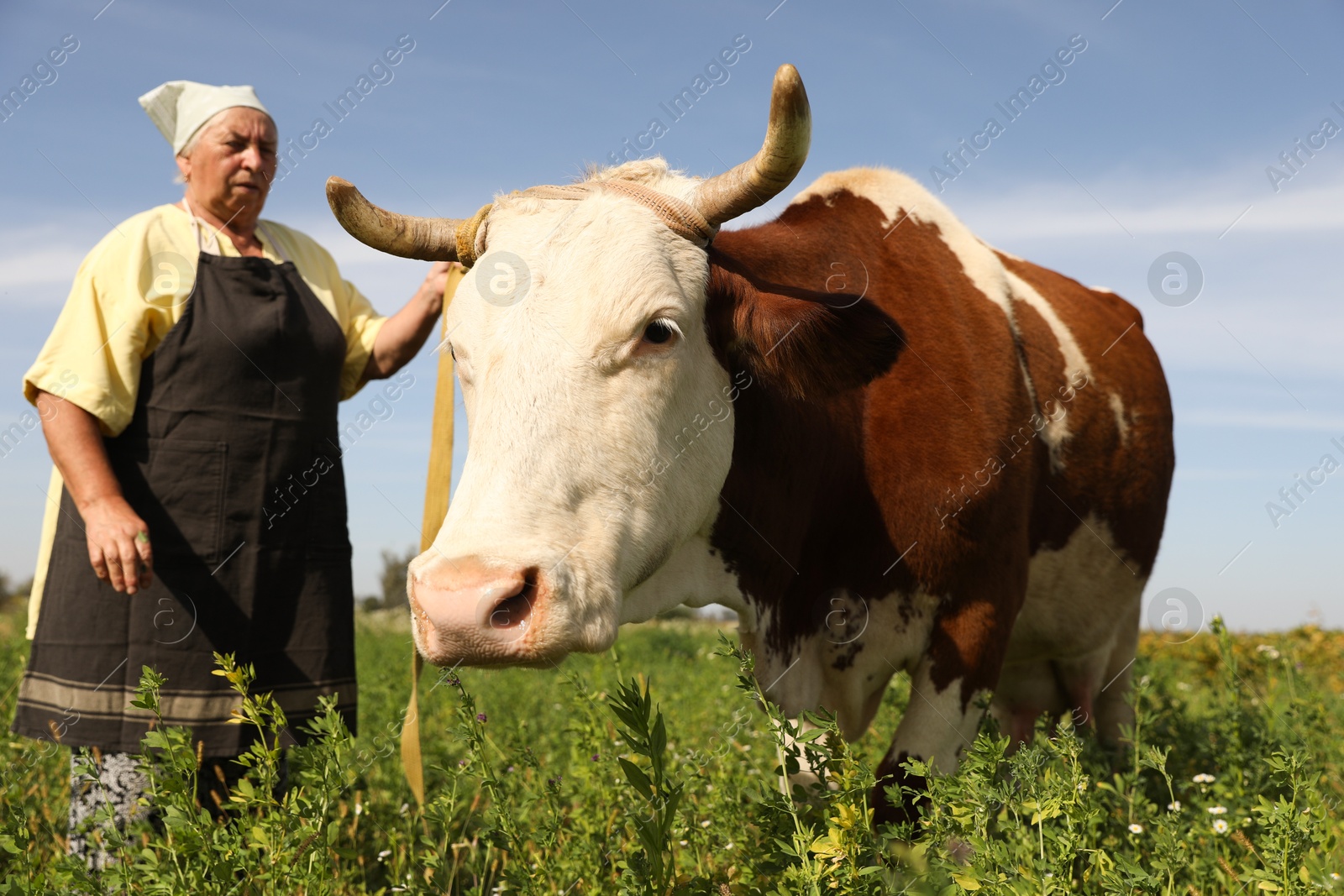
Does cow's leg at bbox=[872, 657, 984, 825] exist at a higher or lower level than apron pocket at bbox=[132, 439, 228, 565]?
lower

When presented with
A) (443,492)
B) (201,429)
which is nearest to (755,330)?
(443,492)

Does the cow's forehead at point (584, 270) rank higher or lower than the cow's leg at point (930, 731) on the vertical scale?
higher

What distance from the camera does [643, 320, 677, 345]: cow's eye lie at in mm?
2592

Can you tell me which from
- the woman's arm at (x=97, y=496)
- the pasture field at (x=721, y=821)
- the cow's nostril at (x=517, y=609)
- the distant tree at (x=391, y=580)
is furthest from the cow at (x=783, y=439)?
the distant tree at (x=391, y=580)

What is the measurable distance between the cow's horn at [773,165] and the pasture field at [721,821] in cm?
121

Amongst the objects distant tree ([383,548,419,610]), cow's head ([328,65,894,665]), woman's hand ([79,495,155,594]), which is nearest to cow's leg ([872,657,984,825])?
cow's head ([328,65,894,665])

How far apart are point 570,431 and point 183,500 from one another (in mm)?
1710

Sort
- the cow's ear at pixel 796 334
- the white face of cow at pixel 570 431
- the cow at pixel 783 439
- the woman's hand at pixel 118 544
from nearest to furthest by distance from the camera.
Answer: the white face of cow at pixel 570 431 < the cow at pixel 783 439 < the cow's ear at pixel 796 334 < the woman's hand at pixel 118 544

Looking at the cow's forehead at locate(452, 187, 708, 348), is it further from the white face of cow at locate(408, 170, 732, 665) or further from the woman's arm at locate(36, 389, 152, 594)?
the woman's arm at locate(36, 389, 152, 594)

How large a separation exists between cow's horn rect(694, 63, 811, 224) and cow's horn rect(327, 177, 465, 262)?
0.83 m

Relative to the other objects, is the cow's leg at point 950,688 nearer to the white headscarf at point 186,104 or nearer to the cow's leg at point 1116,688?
the cow's leg at point 1116,688

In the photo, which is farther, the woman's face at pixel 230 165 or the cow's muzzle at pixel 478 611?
the woman's face at pixel 230 165

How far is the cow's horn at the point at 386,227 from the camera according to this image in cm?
315

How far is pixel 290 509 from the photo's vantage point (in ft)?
11.8
